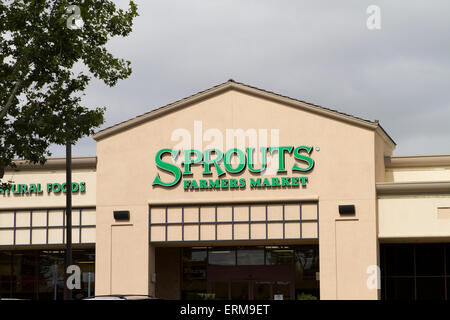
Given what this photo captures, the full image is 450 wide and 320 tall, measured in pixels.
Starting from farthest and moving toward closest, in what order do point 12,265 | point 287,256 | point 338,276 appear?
point 12,265, point 287,256, point 338,276

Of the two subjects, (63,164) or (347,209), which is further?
(63,164)

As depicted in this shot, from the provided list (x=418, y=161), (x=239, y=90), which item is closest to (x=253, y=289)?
(x=239, y=90)

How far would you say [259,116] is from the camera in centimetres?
3662

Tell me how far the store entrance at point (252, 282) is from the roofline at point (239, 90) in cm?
868

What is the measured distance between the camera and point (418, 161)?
39000mm

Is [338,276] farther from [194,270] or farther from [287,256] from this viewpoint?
[194,270]

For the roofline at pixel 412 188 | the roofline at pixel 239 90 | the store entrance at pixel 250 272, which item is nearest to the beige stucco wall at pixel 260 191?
the roofline at pixel 239 90

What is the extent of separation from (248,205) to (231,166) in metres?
2.06

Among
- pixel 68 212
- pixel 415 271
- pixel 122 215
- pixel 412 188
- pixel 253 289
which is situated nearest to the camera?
pixel 68 212

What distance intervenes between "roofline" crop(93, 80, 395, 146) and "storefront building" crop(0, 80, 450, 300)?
0.19 ft

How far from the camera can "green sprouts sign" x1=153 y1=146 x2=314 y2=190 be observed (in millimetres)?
35906

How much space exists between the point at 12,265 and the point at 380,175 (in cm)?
2095
